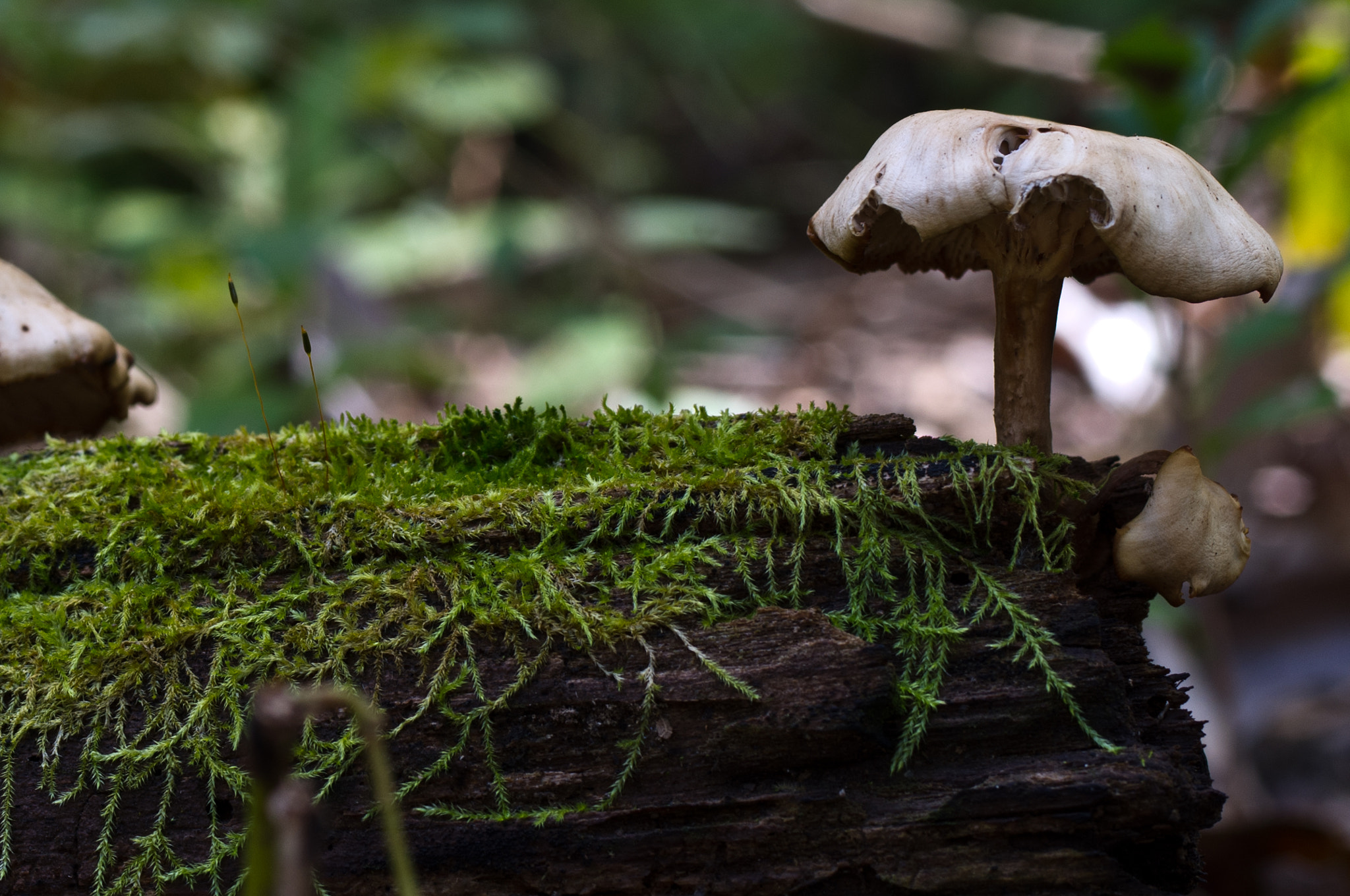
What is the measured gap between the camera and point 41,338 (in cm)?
198

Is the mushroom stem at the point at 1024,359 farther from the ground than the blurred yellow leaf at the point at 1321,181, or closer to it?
closer to it

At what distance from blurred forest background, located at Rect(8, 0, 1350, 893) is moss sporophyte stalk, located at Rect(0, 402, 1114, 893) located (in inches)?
53.2

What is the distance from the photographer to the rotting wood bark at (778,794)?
1434 mm

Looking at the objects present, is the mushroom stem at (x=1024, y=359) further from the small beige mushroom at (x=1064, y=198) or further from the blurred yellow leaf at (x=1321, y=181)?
the blurred yellow leaf at (x=1321, y=181)

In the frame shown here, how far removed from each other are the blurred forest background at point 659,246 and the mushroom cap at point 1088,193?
1499 mm

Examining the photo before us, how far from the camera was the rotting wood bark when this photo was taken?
1.43 m

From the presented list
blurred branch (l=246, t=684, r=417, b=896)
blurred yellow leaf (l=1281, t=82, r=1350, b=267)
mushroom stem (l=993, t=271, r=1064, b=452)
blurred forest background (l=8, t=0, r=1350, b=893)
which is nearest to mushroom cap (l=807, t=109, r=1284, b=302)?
mushroom stem (l=993, t=271, r=1064, b=452)

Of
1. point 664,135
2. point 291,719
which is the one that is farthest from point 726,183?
point 291,719

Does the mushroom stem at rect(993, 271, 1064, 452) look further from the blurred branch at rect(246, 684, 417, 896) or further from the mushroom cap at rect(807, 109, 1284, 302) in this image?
the blurred branch at rect(246, 684, 417, 896)

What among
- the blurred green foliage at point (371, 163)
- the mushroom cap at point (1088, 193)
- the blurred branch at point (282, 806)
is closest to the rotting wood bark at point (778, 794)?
the blurred branch at point (282, 806)

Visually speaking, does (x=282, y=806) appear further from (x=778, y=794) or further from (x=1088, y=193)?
(x=1088, y=193)

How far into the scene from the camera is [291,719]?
880 mm

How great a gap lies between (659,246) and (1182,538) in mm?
5105

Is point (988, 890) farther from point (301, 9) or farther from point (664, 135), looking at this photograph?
point (664, 135)
